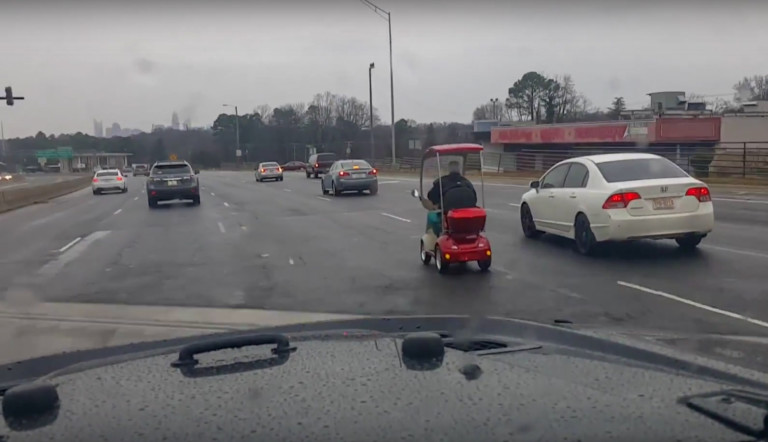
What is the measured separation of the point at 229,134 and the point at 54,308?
A: 11382 centimetres

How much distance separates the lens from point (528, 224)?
52.5ft

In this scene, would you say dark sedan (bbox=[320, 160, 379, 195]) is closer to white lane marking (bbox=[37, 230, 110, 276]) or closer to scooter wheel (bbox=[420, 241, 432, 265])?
white lane marking (bbox=[37, 230, 110, 276])

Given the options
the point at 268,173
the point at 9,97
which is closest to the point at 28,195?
the point at 9,97

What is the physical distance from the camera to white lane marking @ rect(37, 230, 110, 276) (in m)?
13.7

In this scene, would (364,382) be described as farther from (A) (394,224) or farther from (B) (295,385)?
(A) (394,224)

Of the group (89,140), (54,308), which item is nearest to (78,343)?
(54,308)

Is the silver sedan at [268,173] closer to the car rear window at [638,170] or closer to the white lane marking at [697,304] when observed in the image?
the car rear window at [638,170]

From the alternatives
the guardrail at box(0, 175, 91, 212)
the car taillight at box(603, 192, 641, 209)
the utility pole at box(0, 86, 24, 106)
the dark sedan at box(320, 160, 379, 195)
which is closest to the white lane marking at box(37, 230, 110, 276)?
the car taillight at box(603, 192, 641, 209)

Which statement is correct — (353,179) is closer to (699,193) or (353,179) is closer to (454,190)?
(699,193)

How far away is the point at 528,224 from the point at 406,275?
479 cm

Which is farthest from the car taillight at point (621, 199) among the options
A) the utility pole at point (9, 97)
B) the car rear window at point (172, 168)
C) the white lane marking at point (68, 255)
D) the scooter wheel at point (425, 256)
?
the utility pole at point (9, 97)

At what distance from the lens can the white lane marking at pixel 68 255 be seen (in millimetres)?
13734

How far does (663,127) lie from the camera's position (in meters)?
50.0

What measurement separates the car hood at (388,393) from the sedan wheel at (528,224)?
39.5ft
